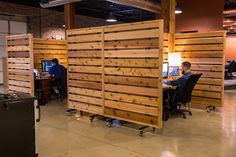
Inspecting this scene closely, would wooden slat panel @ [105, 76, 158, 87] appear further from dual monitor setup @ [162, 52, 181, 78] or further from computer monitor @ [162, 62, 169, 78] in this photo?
dual monitor setup @ [162, 52, 181, 78]

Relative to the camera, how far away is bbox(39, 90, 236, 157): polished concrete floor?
152 inches

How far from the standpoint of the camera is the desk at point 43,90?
7580 millimetres

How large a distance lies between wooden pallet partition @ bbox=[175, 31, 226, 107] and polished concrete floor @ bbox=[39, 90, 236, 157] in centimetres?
73

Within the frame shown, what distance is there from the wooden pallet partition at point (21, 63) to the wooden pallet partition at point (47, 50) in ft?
3.21

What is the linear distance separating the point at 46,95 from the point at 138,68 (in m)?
4.35

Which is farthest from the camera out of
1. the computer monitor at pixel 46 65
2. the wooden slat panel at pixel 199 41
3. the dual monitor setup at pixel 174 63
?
the computer monitor at pixel 46 65

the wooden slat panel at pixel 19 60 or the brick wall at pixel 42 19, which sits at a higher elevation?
the brick wall at pixel 42 19

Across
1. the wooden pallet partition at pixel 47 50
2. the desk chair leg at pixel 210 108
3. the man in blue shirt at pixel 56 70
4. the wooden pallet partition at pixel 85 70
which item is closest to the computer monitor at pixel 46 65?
the wooden pallet partition at pixel 47 50

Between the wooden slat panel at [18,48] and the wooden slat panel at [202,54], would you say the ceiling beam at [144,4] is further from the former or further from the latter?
the wooden slat panel at [18,48]

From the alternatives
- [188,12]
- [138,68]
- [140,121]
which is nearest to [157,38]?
[138,68]

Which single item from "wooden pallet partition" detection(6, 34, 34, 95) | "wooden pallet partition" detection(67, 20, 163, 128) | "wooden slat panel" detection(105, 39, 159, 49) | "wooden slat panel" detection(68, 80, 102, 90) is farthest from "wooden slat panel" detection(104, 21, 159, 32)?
"wooden pallet partition" detection(6, 34, 34, 95)

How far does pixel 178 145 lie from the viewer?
4.17 metres

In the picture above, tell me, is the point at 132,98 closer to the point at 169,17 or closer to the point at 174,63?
the point at 174,63

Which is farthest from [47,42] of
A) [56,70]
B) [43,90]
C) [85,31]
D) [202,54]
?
[202,54]
